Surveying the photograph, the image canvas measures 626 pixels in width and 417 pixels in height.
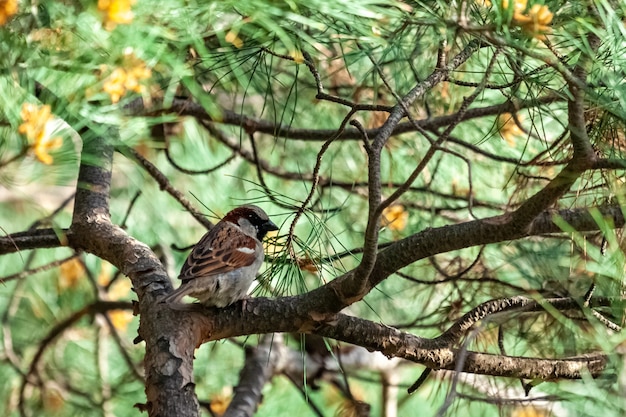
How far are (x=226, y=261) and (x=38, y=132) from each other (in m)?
0.51

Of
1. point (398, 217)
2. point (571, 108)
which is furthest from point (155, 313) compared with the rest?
point (398, 217)

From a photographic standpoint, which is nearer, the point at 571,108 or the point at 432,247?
the point at 571,108

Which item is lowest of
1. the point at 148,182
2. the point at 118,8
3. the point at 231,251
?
the point at 118,8

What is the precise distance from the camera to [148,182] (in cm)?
217

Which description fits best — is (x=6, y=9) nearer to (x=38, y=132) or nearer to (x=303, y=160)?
(x=38, y=132)

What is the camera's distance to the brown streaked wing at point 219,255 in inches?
59.1

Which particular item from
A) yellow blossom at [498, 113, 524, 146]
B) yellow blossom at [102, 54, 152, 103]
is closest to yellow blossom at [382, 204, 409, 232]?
yellow blossom at [498, 113, 524, 146]

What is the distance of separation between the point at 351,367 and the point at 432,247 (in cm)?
106

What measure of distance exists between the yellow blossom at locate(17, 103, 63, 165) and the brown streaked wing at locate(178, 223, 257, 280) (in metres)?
0.42

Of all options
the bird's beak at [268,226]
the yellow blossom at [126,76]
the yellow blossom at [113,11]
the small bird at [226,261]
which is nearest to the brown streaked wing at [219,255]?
the small bird at [226,261]

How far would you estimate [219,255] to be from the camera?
155 cm

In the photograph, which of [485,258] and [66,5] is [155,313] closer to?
[66,5]

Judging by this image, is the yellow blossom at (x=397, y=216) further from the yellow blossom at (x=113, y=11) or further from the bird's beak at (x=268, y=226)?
the yellow blossom at (x=113, y=11)

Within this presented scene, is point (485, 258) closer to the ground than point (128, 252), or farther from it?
farther from it
